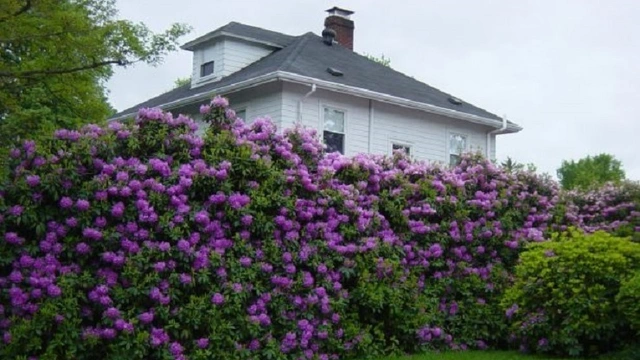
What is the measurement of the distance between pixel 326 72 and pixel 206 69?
3.91 meters

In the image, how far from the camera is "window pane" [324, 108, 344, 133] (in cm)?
1883

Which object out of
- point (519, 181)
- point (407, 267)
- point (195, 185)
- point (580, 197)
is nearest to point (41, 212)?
point (195, 185)

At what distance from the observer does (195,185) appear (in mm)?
9203

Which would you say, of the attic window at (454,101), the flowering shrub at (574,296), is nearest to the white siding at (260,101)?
the attic window at (454,101)

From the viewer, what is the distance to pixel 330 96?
Result: 18.8 m

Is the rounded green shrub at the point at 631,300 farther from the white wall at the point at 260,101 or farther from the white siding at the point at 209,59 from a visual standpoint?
the white siding at the point at 209,59

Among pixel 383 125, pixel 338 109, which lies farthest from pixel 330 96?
pixel 383 125

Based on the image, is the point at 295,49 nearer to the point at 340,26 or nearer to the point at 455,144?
the point at 340,26

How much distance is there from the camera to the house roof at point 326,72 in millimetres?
18828

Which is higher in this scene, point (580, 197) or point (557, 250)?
point (580, 197)

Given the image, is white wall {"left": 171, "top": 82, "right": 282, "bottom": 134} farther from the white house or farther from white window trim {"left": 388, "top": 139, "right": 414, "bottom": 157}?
white window trim {"left": 388, "top": 139, "right": 414, "bottom": 157}

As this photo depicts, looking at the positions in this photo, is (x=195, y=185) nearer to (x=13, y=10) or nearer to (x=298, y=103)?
(x=13, y=10)

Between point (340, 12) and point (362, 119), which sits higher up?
point (340, 12)

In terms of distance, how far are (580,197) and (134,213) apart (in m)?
7.96
